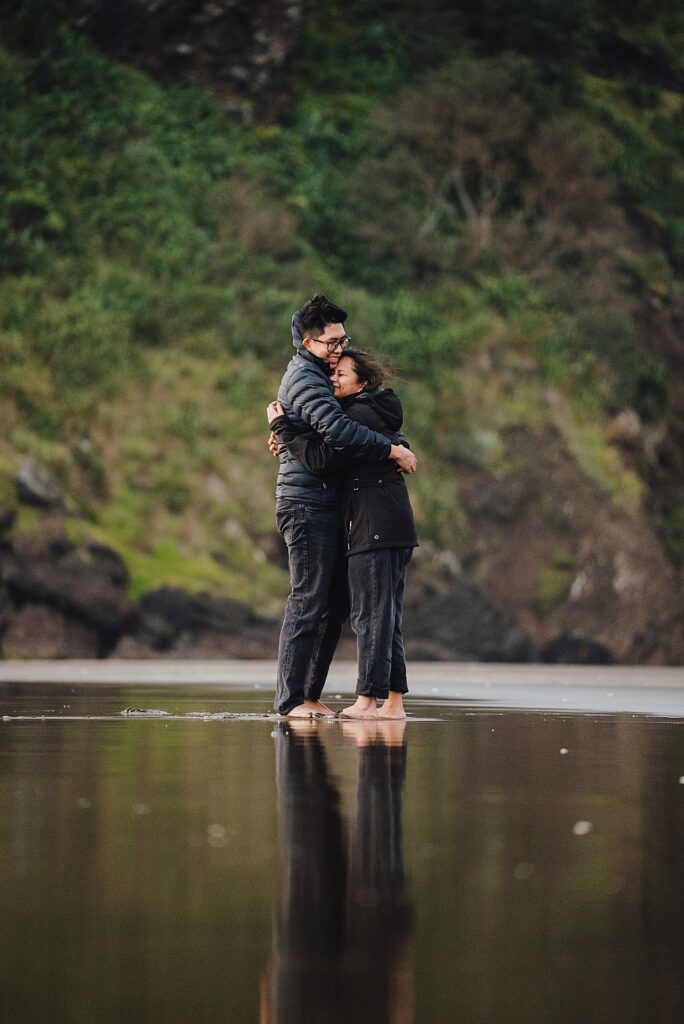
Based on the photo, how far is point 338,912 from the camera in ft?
12.7

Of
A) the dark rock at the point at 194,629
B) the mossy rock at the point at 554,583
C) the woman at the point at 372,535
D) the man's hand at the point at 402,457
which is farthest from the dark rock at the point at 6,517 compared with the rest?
the man's hand at the point at 402,457

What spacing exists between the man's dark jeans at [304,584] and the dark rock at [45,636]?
11.7 meters

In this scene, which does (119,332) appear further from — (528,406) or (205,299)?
(528,406)

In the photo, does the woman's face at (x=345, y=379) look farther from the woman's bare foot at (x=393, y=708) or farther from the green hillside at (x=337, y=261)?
the green hillside at (x=337, y=261)

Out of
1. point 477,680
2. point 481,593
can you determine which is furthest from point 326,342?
point 481,593

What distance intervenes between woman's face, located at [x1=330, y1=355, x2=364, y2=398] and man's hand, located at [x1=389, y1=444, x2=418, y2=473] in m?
0.43

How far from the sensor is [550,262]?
102ft

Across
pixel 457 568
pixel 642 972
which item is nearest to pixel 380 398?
pixel 642 972

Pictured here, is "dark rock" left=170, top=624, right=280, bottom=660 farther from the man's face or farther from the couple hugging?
the man's face

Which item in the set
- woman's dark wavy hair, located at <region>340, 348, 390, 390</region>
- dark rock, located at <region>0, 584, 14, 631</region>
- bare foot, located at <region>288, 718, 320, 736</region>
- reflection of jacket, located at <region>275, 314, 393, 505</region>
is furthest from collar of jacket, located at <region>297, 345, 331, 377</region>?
dark rock, located at <region>0, 584, 14, 631</region>

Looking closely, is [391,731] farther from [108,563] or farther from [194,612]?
[194,612]

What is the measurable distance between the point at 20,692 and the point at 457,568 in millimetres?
13548

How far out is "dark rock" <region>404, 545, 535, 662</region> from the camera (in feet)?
80.6

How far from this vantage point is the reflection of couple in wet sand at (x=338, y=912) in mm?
3115
